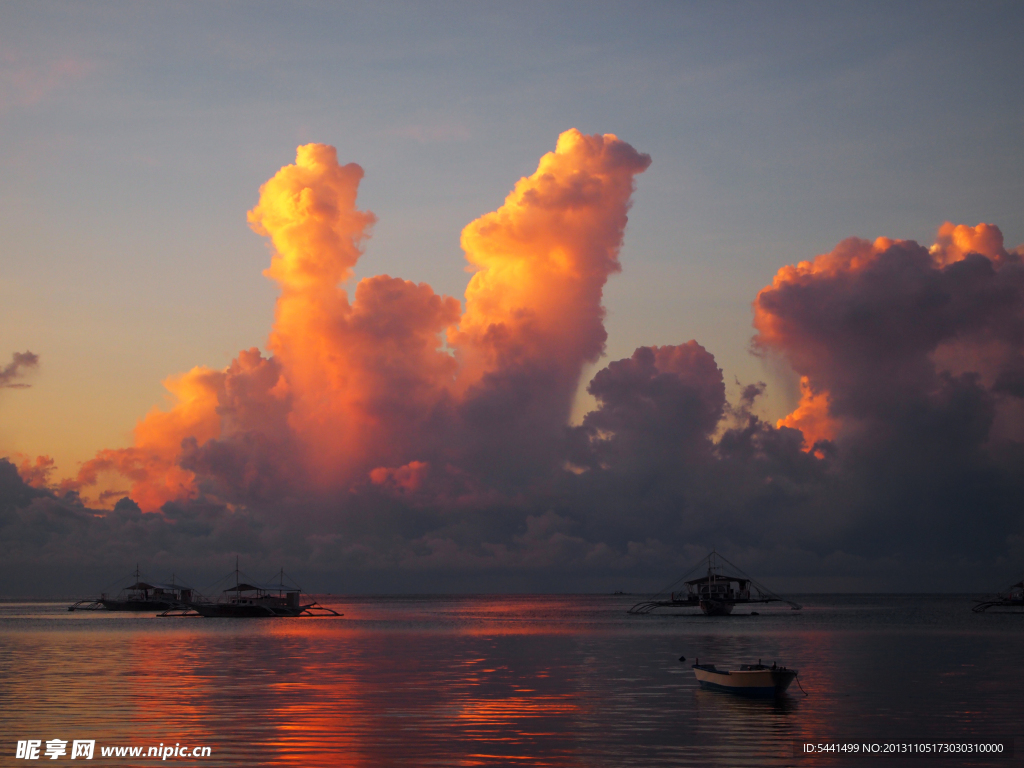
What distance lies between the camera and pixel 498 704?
185 feet

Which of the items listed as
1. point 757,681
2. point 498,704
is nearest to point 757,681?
point 757,681

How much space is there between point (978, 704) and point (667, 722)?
66.3ft

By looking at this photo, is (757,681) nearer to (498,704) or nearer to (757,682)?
(757,682)

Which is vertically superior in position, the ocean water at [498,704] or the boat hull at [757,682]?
the boat hull at [757,682]

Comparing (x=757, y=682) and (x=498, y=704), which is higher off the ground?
(x=757, y=682)

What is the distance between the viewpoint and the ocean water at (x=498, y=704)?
135 ft

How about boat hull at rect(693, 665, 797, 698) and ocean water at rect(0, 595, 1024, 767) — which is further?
boat hull at rect(693, 665, 797, 698)

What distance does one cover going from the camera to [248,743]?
42594mm

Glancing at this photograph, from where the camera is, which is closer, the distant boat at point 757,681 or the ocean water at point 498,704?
the ocean water at point 498,704

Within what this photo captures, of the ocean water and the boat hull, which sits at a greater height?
the boat hull

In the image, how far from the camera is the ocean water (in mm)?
41156

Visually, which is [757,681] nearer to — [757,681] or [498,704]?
[757,681]

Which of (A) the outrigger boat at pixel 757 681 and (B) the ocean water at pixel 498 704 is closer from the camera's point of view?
(B) the ocean water at pixel 498 704

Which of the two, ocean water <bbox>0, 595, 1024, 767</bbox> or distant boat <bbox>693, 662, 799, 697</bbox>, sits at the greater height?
distant boat <bbox>693, 662, 799, 697</bbox>
